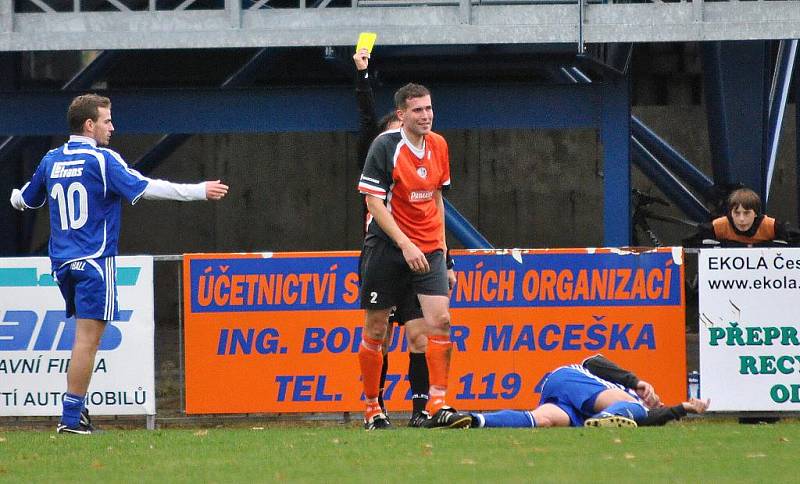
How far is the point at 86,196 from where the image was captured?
27.6 feet

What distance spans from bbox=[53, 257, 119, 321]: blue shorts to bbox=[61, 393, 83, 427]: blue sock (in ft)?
1.56

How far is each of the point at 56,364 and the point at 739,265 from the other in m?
4.71

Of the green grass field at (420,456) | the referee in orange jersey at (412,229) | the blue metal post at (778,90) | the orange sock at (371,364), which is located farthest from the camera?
the blue metal post at (778,90)

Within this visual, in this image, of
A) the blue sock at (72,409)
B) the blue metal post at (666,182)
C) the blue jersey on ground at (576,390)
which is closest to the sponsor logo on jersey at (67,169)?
the blue sock at (72,409)

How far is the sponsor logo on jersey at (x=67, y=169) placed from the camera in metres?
8.39

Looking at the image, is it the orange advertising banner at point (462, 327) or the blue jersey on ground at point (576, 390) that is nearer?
the blue jersey on ground at point (576, 390)

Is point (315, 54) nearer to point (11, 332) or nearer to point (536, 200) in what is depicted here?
point (536, 200)

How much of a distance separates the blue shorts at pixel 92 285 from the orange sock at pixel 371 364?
1462mm

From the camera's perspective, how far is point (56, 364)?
10000 mm

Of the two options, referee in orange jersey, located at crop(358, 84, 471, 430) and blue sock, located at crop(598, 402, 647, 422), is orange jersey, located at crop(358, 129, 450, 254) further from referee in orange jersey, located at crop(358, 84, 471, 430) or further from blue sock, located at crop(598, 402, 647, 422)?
blue sock, located at crop(598, 402, 647, 422)

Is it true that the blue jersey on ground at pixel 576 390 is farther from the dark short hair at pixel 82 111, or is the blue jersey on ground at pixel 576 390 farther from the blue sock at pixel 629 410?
the dark short hair at pixel 82 111

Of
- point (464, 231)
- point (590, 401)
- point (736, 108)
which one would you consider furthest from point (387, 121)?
point (736, 108)

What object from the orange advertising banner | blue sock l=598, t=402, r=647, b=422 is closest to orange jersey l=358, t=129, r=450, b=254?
blue sock l=598, t=402, r=647, b=422

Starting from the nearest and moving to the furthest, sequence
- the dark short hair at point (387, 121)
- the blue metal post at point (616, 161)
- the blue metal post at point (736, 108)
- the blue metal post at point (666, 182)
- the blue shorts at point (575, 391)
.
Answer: the blue shorts at point (575, 391)
the dark short hair at point (387, 121)
the blue metal post at point (616, 161)
the blue metal post at point (736, 108)
the blue metal post at point (666, 182)
